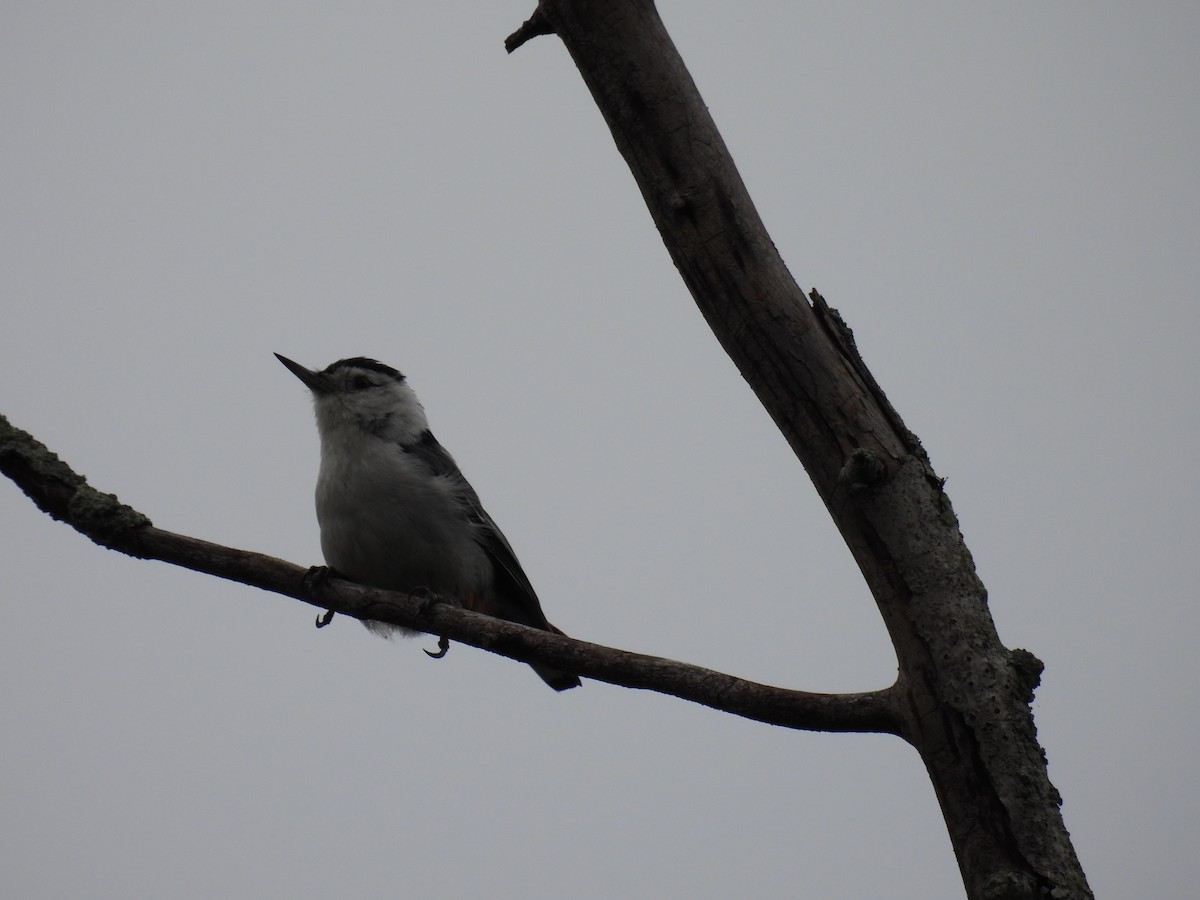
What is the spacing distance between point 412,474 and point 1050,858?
3190 millimetres

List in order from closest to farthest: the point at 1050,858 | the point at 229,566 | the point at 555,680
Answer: the point at 1050,858, the point at 229,566, the point at 555,680

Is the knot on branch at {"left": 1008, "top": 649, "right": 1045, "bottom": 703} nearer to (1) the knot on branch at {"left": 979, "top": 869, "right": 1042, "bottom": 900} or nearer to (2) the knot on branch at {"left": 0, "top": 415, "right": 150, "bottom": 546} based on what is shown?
(1) the knot on branch at {"left": 979, "top": 869, "right": 1042, "bottom": 900}

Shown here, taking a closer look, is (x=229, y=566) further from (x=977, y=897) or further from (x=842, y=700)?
(x=977, y=897)

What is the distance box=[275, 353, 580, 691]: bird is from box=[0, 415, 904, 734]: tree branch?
476mm

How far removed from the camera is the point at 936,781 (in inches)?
116

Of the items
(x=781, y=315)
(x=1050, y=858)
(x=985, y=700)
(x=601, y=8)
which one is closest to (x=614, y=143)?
(x=601, y=8)

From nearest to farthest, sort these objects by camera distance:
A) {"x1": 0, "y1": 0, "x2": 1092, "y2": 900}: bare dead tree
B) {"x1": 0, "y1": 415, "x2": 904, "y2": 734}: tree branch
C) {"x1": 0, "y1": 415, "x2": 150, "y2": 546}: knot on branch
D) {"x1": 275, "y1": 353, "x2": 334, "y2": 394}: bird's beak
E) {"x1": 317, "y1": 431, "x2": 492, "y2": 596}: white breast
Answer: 1. {"x1": 0, "y1": 0, "x2": 1092, "y2": 900}: bare dead tree
2. {"x1": 0, "y1": 415, "x2": 904, "y2": 734}: tree branch
3. {"x1": 0, "y1": 415, "x2": 150, "y2": 546}: knot on branch
4. {"x1": 317, "y1": 431, "x2": 492, "y2": 596}: white breast
5. {"x1": 275, "y1": 353, "x2": 334, "y2": 394}: bird's beak

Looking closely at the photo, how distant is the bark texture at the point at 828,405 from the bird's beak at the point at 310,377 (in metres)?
2.71

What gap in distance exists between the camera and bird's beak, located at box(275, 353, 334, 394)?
5.43 metres

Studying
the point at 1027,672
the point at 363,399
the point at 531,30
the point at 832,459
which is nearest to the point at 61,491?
the point at 363,399

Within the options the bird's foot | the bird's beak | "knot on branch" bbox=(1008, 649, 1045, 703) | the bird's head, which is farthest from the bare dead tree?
the bird's beak

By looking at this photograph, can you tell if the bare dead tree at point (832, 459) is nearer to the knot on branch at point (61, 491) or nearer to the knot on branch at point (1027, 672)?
the knot on branch at point (1027, 672)

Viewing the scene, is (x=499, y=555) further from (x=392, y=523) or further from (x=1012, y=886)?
(x=1012, y=886)

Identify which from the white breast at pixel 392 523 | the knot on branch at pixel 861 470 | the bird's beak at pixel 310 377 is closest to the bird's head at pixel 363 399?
the bird's beak at pixel 310 377
